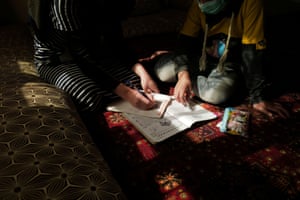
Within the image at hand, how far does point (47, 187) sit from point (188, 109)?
2.08ft

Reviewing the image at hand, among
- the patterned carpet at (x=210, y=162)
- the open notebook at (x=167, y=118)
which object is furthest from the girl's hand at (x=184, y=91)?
the patterned carpet at (x=210, y=162)

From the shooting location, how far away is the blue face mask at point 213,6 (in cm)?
96

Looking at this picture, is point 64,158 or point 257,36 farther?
A: point 257,36

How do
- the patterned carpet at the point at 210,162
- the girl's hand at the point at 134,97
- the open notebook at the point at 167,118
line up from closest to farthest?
the patterned carpet at the point at 210,162
the open notebook at the point at 167,118
the girl's hand at the point at 134,97

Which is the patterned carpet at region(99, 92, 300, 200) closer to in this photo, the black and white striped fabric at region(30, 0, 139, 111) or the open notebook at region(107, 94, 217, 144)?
the open notebook at region(107, 94, 217, 144)

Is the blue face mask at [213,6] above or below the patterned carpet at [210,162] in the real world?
above

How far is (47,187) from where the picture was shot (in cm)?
53

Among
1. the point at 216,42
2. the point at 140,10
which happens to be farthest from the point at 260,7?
the point at 140,10

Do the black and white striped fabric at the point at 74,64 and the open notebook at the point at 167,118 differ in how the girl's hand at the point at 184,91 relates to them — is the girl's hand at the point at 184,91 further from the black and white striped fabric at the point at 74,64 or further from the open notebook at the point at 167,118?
the black and white striped fabric at the point at 74,64

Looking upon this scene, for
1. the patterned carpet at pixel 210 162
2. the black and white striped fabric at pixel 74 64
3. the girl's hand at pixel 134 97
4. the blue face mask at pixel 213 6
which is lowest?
the patterned carpet at pixel 210 162

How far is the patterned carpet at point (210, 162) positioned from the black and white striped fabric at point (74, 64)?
0.15m

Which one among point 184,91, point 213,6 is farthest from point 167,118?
point 213,6

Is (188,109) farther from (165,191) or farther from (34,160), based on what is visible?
(34,160)

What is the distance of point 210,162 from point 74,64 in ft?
2.36
